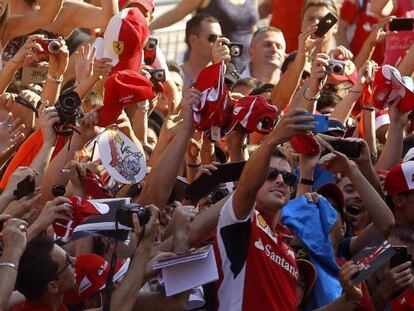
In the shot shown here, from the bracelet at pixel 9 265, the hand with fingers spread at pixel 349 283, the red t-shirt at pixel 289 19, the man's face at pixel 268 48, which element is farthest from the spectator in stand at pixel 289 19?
the bracelet at pixel 9 265

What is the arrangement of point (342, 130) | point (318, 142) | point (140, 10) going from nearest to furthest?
point (318, 142) → point (342, 130) → point (140, 10)

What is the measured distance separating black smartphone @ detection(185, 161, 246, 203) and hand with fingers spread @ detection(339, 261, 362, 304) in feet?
2.43

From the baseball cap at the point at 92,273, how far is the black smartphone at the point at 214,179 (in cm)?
51

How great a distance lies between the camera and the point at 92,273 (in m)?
7.88

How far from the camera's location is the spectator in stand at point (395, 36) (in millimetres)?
12078

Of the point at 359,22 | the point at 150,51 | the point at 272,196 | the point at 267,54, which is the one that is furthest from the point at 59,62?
the point at 359,22

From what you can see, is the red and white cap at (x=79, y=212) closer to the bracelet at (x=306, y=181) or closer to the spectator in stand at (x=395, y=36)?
the bracelet at (x=306, y=181)

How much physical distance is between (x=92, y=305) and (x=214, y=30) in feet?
13.7

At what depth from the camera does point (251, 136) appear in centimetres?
1027

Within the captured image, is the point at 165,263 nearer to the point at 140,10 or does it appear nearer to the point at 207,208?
the point at 207,208

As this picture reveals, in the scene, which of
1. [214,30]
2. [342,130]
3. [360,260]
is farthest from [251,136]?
[360,260]

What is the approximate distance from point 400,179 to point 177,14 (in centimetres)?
405

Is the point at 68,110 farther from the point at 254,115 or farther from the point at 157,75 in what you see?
the point at 157,75

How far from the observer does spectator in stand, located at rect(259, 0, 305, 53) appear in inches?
503
